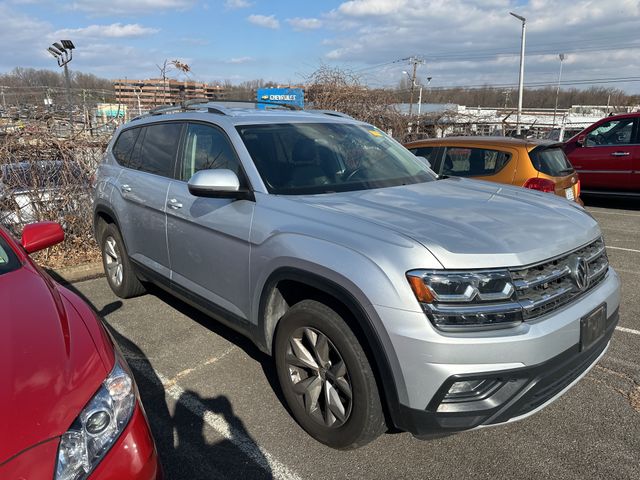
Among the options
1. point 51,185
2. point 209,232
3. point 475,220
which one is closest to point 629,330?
point 475,220

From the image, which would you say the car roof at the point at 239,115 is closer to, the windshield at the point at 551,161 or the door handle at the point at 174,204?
the door handle at the point at 174,204

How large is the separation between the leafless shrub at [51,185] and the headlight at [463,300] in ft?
18.3

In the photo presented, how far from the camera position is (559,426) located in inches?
112

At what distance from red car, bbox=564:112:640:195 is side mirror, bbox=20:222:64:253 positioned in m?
10.3

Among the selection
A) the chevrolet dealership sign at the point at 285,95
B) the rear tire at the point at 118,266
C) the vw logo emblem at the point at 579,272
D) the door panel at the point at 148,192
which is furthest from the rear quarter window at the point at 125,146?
the chevrolet dealership sign at the point at 285,95

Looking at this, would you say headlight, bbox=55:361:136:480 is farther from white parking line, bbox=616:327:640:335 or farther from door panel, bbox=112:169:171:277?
white parking line, bbox=616:327:640:335

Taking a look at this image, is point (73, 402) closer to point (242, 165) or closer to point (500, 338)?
point (500, 338)

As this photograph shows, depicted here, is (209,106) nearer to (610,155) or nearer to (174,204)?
(174,204)

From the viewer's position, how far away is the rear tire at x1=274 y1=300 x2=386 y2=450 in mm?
2350

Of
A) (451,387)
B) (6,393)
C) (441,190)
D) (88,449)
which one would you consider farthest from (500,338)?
(6,393)

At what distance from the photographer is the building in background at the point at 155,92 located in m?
10.8

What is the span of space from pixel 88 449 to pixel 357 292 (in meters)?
1.24

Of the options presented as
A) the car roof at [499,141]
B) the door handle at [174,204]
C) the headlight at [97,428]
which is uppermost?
the car roof at [499,141]

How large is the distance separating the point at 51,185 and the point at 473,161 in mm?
5638
